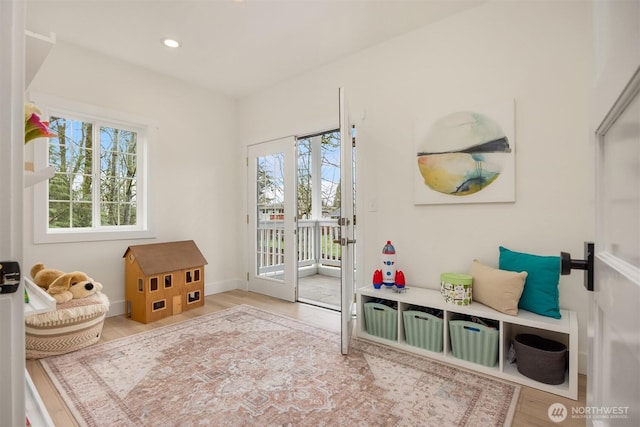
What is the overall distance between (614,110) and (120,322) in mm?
3687

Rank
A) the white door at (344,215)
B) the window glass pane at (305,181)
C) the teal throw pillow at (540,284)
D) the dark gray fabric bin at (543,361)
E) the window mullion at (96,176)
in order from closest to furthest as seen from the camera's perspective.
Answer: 1. the dark gray fabric bin at (543,361)
2. the teal throw pillow at (540,284)
3. the white door at (344,215)
4. the window mullion at (96,176)
5. the window glass pane at (305,181)

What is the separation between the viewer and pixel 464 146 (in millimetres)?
2414

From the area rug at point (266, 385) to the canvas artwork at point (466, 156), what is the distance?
1.28 meters

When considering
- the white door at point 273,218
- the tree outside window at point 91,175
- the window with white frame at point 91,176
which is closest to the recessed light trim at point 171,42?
the window with white frame at point 91,176

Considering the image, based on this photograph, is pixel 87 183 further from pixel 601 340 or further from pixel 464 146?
pixel 601 340

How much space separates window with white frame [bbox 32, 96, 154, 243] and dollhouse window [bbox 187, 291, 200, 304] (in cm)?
81

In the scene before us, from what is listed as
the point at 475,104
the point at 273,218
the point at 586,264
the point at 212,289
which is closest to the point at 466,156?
the point at 475,104

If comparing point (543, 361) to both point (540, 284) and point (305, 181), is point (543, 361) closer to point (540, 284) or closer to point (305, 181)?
point (540, 284)

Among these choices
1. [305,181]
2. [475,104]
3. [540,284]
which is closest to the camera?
[540,284]

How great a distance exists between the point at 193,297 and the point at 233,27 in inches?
107

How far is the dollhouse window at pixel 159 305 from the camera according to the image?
303 centimetres

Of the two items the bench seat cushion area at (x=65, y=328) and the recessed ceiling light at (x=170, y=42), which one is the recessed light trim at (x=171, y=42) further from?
the bench seat cushion area at (x=65, y=328)

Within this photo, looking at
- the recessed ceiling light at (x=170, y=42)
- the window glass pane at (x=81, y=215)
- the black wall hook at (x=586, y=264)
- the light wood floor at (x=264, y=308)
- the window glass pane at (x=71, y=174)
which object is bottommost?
the light wood floor at (x=264, y=308)

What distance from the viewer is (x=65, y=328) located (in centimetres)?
231
